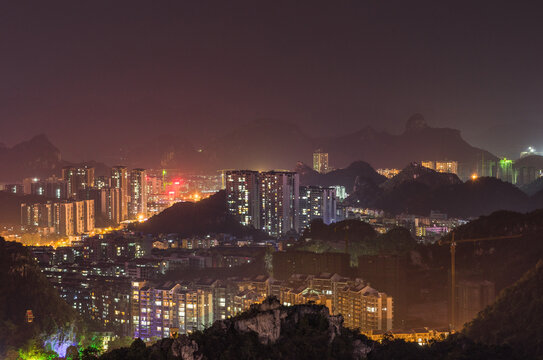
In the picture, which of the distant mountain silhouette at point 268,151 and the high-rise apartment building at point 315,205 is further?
the distant mountain silhouette at point 268,151

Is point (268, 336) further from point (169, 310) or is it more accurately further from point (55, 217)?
point (55, 217)

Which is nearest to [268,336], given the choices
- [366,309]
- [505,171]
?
[366,309]

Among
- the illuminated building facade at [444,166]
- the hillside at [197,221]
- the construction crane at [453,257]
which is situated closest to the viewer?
the construction crane at [453,257]

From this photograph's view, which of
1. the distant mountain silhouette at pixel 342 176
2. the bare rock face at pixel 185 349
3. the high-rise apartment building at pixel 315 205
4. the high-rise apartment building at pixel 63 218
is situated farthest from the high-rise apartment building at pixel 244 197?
the bare rock face at pixel 185 349

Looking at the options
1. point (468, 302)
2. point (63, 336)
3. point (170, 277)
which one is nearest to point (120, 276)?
point (170, 277)

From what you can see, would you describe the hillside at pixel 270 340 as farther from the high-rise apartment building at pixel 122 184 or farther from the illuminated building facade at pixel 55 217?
the high-rise apartment building at pixel 122 184

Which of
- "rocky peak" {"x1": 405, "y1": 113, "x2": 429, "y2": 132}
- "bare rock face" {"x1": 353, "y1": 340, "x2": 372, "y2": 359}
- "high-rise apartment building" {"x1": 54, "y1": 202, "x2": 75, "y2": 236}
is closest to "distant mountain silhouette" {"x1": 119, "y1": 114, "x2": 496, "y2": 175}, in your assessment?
"rocky peak" {"x1": 405, "y1": 113, "x2": 429, "y2": 132}

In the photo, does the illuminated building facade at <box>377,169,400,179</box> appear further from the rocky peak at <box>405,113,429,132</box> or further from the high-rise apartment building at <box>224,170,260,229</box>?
the high-rise apartment building at <box>224,170,260,229</box>
